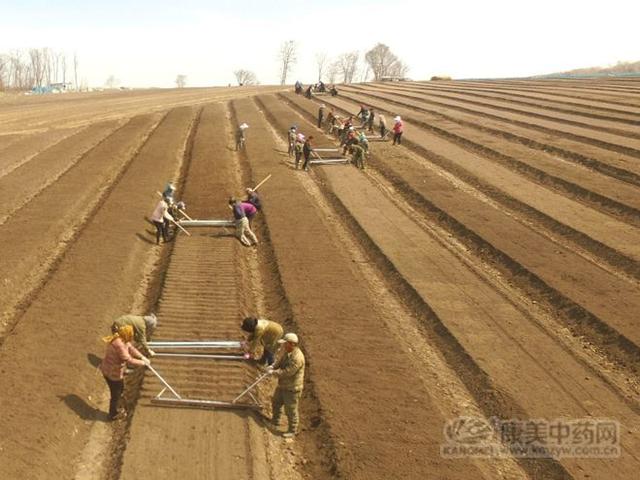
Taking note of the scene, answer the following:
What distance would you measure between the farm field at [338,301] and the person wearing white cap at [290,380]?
460 mm

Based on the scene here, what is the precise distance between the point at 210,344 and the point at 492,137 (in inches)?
1050

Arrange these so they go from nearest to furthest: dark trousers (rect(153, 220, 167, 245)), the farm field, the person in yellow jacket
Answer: the farm field
the person in yellow jacket
dark trousers (rect(153, 220, 167, 245))

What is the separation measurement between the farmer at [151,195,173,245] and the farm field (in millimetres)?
425

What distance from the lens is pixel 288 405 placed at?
329 inches

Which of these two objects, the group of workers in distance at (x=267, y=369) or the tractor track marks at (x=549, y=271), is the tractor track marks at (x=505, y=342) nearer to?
the tractor track marks at (x=549, y=271)

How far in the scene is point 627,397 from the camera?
31.4 ft

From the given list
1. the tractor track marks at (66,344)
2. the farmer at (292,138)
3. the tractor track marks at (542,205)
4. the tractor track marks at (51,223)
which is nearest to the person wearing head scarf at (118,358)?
the tractor track marks at (66,344)

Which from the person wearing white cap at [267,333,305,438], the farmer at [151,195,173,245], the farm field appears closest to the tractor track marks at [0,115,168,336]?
the farm field

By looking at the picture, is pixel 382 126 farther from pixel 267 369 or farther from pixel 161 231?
pixel 267 369

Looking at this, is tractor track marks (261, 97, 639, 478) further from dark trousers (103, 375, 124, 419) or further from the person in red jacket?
the person in red jacket

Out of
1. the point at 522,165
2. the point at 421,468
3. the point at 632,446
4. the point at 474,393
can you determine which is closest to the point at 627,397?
the point at 632,446

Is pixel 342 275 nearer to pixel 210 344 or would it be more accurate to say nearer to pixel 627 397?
pixel 210 344

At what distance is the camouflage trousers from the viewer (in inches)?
327

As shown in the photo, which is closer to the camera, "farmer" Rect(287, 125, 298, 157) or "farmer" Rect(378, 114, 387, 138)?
"farmer" Rect(287, 125, 298, 157)
